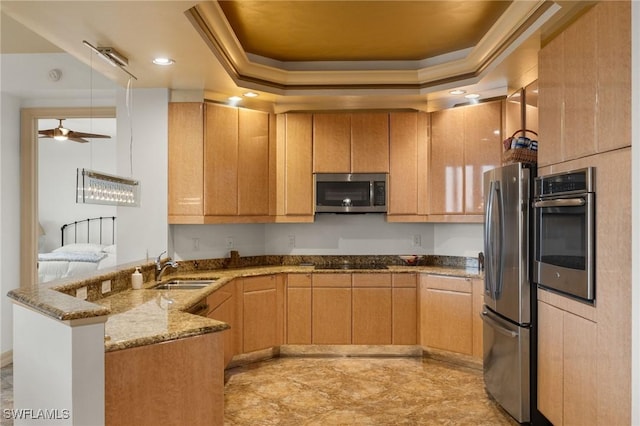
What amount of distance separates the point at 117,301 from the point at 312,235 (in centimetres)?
256

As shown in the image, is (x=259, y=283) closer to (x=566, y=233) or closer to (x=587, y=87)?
(x=566, y=233)

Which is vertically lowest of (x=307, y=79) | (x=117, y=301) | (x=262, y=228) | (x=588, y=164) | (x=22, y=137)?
(x=117, y=301)

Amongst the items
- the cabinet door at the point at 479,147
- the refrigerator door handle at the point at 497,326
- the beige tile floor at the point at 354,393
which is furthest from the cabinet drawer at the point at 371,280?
the refrigerator door handle at the point at 497,326

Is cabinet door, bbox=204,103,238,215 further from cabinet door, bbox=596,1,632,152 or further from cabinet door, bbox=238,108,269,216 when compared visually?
cabinet door, bbox=596,1,632,152

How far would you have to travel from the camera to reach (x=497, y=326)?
3225 mm

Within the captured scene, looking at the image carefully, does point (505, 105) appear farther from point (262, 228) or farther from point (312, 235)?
point (262, 228)

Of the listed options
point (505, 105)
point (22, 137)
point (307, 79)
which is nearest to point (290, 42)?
point (307, 79)

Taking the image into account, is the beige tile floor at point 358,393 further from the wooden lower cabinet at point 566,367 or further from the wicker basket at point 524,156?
Answer: the wicker basket at point 524,156

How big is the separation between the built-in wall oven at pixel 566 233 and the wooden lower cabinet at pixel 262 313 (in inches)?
96.1

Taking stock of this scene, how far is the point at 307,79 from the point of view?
4328 millimetres

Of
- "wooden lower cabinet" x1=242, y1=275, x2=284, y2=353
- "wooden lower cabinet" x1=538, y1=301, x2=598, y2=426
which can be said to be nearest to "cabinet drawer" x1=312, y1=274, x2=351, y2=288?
"wooden lower cabinet" x1=242, y1=275, x2=284, y2=353

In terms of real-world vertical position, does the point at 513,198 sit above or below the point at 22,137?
below

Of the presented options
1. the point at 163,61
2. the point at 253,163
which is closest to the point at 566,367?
the point at 253,163

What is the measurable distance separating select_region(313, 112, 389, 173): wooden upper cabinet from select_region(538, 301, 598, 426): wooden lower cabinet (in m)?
2.33
